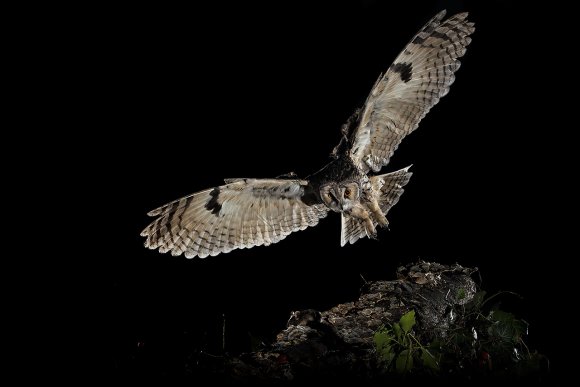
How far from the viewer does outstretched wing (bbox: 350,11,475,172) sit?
2.73 m

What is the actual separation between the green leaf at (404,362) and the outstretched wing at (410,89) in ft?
2.86

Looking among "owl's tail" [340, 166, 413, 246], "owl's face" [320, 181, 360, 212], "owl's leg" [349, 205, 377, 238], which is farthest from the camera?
"owl's tail" [340, 166, 413, 246]

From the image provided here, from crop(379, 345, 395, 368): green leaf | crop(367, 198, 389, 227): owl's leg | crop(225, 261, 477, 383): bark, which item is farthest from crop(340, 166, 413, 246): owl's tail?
crop(379, 345, 395, 368): green leaf

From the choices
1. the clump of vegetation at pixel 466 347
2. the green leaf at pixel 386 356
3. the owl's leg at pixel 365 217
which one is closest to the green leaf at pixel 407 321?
the clump of vegetation at pixel 466 347

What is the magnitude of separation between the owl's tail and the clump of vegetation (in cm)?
52

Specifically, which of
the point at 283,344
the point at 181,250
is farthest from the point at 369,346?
the point at 181,250

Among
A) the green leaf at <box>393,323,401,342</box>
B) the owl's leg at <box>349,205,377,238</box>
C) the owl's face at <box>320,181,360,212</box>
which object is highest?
the owl's face at <box>320,181,360,212</box>

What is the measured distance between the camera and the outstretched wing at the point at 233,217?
2736mm

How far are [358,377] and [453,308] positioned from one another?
2.37 feet

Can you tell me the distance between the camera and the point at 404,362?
97.0 inches

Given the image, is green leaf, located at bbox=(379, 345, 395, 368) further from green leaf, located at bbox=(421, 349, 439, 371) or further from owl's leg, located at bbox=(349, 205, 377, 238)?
owl's leg, located at bbox=(349, 205, 377, 238)

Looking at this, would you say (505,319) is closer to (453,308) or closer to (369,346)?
(453,308)

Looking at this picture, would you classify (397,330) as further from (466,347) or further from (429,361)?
(466,347)

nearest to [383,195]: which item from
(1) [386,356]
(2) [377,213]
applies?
(2) [377,213]
